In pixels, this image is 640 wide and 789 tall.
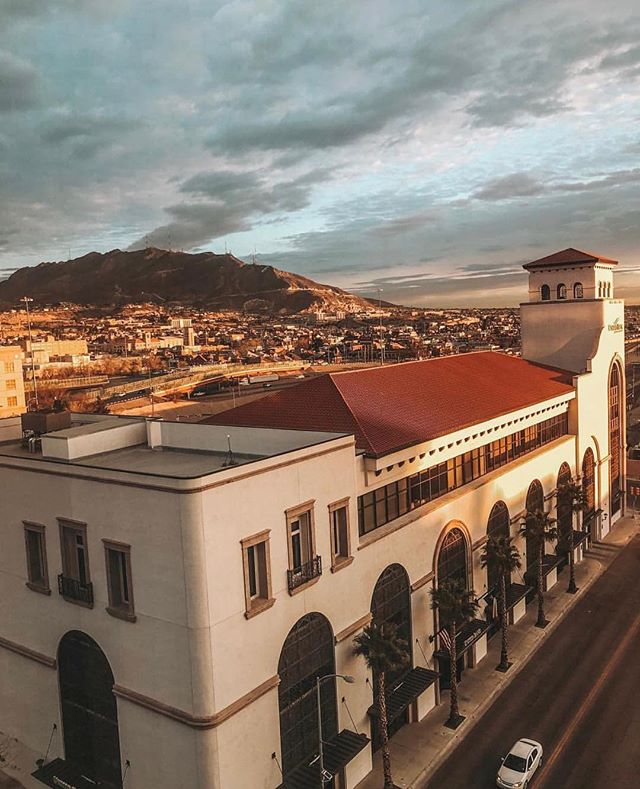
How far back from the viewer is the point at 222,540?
2120 centimetres

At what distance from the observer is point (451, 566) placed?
34.4 m

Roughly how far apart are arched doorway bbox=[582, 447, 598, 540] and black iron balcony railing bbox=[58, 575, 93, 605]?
3949 centimetres

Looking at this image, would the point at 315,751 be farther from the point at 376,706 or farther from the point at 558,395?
the point at 558,395

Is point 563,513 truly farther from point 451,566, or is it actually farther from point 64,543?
point 64,543

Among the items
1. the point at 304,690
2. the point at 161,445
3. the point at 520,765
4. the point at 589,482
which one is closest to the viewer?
the point at 304,690

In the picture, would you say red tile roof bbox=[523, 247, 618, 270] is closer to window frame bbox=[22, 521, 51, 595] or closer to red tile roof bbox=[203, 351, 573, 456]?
red tile roof bbox=[203, 351, 573, 456]

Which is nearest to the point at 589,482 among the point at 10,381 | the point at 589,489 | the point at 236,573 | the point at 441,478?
the point at 589,489

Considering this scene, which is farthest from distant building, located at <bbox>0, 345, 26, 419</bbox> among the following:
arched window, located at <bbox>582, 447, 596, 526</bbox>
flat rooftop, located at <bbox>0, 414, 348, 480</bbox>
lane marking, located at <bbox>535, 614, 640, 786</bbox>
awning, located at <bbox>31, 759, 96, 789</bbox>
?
lane marking, located at <bbox>535, 614, 640, 786</bbox>

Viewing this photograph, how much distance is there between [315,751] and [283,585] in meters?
6.86

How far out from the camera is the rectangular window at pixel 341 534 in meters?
26.5

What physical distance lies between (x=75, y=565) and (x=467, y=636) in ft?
65.4

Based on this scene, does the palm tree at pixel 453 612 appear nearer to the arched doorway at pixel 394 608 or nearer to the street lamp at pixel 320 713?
the arched doorway at pixel 394 608

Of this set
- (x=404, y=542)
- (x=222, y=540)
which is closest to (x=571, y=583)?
(x=404, y=542)

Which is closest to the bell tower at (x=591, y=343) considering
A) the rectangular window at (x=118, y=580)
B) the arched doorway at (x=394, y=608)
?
the arched doorway at (x=394, y=608)
